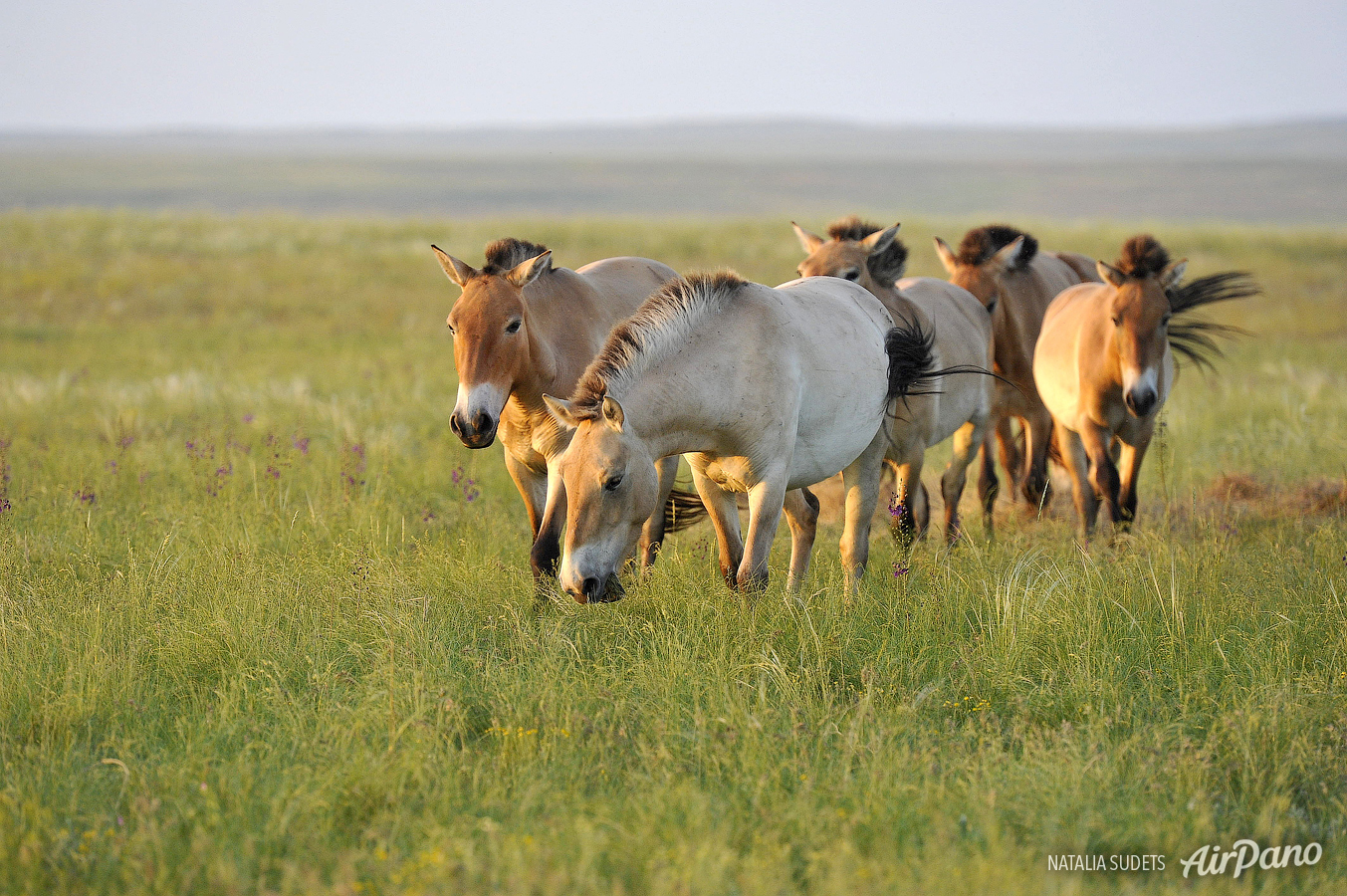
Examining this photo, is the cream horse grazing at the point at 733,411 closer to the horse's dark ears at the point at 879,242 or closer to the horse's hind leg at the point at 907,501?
the horse's hind leg at the point at 907,501

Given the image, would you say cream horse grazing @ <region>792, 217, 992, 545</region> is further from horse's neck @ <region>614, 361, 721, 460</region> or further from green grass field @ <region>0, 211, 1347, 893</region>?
horse's neck @ <region>614, 361, 721, 460</region>

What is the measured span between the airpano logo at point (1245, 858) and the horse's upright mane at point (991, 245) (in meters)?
5.57

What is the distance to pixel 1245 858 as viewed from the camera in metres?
2.93

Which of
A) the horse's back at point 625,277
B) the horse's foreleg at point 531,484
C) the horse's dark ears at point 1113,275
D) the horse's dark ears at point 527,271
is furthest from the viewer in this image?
the horse's dark ears at point 1113,275

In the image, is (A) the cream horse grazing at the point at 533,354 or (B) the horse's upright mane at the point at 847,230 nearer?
(A) the cream horse grazing at the point at 533,354

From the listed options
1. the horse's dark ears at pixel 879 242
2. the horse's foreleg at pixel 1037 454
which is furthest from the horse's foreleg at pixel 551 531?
the horse's foreleg at pixel 1037 454

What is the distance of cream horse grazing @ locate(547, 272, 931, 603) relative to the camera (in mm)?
4102

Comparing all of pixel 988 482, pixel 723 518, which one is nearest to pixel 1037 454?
pixel 988 482

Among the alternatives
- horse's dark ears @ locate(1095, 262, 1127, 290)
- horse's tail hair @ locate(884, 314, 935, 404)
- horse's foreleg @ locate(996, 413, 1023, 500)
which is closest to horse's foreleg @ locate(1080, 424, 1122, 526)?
horse's dark ears @ locate(1095, 262, 1127, 290)

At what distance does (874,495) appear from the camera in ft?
18.5

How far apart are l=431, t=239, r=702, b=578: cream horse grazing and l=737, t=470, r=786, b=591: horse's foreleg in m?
0.46

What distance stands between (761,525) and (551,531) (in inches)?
37.4

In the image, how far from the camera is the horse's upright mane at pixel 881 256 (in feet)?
22.2

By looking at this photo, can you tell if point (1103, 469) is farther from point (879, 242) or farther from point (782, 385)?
point (782, 385)
